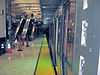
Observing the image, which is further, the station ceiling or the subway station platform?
the station ceiling

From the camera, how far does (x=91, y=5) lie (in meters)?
1.04

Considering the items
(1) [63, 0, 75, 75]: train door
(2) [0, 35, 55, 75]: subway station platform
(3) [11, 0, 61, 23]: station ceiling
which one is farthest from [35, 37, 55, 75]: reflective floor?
(3) [11, 0, 61, 23]: station ceiling

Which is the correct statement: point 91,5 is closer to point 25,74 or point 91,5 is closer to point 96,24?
point 96,24

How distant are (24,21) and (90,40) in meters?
19.0

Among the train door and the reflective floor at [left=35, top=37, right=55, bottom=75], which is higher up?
the train door

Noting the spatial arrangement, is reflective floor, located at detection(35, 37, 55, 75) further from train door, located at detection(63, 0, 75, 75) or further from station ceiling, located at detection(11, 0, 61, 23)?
station ceiling, located at detection(11, 0, 61, 23)

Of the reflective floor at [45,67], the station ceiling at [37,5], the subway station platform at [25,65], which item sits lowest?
the reflective floor at [45,67]

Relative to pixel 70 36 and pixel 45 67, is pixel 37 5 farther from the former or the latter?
pixel 70 36

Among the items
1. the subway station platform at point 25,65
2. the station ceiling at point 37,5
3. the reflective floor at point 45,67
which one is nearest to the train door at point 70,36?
the subway station platform at point 25,65

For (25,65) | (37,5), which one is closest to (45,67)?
(25,65)

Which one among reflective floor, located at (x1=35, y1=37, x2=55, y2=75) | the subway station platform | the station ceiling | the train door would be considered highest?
the station ceiling

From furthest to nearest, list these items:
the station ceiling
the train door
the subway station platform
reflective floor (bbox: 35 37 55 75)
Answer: the station ceiling, reflective floor (bbox: 35 37 55 75), the subway station platform, the train door

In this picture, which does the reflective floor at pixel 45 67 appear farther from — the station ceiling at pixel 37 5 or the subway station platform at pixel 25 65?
the station ceiling at pixel 37 5

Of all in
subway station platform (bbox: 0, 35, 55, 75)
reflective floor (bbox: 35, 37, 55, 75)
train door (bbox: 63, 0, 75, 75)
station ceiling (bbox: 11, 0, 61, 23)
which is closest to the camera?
train door (bbox: 63, 0, 75, 75)
